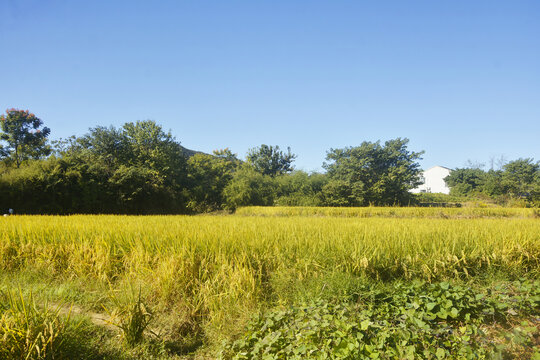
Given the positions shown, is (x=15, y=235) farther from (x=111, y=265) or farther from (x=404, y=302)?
(x=404, y=302)

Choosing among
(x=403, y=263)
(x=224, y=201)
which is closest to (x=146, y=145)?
(x=224, y=201)

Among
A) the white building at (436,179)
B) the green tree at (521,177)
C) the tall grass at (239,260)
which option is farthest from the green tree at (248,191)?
the white building at (436,179)

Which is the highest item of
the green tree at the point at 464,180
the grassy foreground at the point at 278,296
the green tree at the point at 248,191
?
the green tree at the point at 464,180

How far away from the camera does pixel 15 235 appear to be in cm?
560

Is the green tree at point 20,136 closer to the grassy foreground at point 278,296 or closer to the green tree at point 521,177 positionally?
the grassy foreground at point 278,296

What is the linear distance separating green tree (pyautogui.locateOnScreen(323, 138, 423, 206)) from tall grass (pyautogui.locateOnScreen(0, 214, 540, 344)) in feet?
54.7

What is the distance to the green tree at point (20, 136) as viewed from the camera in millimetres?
26906

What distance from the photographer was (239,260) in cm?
362

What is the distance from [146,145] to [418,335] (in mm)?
22912

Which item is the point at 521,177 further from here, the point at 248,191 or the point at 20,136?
the point at 20,136

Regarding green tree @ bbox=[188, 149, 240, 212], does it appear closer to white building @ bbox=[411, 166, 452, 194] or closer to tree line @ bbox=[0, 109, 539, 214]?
tree line @ bbox=[0, 109, 539, 214]

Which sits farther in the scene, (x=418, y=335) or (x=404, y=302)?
(x=404, y=302)

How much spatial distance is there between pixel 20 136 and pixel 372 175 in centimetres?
3675

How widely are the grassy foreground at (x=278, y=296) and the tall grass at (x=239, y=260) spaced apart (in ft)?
0.07
